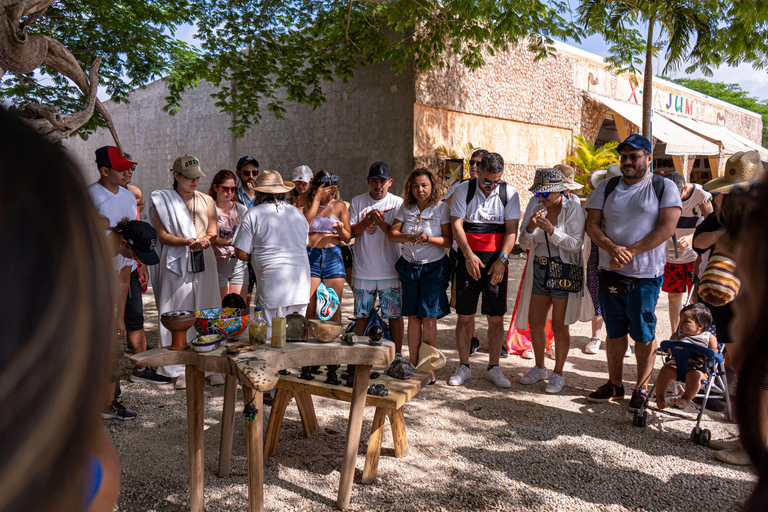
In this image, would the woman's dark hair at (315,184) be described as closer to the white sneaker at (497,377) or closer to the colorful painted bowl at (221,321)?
the colorful painted bowl at (221,321)

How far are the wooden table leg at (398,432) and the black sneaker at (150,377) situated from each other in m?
2.53

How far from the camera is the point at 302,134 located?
1398cm

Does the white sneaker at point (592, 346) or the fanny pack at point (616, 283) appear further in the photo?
the white sneaker at point (592, 346)

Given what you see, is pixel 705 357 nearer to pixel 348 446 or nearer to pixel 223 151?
pixel 348 446

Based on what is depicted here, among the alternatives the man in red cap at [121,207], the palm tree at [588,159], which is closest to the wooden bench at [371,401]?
the man in red cap at [121,207]

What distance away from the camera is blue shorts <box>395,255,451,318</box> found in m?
4.82

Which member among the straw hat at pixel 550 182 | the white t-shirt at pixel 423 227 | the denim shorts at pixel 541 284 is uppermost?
the straw hat at pixel 550 182

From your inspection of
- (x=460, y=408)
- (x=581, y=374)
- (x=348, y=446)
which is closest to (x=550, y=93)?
(x=581, y=374)

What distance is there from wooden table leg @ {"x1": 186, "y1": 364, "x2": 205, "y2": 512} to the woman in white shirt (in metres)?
2.36

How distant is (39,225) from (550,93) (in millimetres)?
15048

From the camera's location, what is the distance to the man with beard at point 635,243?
412 cm

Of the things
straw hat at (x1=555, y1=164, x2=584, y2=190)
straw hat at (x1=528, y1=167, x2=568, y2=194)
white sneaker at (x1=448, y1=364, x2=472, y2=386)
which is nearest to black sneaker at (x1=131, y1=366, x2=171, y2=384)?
white sneaker at (x1=448, y1=364, x2=472, y2=386)

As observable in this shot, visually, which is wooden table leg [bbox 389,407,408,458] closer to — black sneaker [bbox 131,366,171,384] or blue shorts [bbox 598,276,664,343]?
blue shorts [bbox 598,276,664,343]

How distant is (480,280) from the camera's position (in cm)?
491
